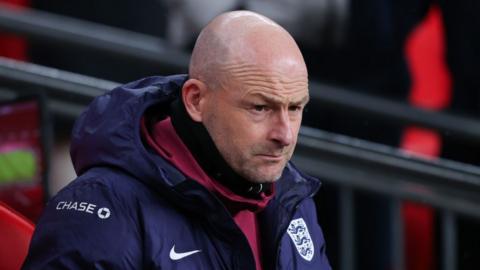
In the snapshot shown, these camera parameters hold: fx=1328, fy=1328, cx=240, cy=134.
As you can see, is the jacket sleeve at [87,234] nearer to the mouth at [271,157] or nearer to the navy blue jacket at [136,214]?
the navy blue jacket at [136,214]

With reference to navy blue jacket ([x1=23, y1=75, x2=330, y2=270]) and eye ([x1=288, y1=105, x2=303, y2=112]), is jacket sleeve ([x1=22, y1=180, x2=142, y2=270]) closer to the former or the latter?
navy blue jacket ([x1=23, y1=75, x2=330, y2=270])

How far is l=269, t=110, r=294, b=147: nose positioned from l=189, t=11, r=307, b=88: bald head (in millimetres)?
96

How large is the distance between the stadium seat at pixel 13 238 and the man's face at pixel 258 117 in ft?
1.97

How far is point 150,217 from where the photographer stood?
2.71m

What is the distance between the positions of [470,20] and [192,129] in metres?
2.30

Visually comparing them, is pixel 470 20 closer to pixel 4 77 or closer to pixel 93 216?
pixel 4 77

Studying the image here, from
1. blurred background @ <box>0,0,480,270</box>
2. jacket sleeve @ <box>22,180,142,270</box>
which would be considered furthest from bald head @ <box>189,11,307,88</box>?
blurred background @ <box>0,0,480,270</box>

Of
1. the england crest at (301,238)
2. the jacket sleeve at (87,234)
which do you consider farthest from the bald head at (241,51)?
the england crest at (301,238)

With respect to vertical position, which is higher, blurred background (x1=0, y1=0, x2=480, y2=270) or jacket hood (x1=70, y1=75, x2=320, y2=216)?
jacket hood (x1=70, y1=75, x2=320, y2=216)

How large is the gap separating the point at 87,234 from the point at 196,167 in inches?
11.8

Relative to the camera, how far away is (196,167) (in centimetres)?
281

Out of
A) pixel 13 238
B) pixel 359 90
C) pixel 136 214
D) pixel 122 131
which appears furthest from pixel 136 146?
pixel 359 90

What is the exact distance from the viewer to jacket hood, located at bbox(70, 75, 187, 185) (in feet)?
9.11

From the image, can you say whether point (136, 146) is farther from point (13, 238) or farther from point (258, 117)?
point (13, 238)
